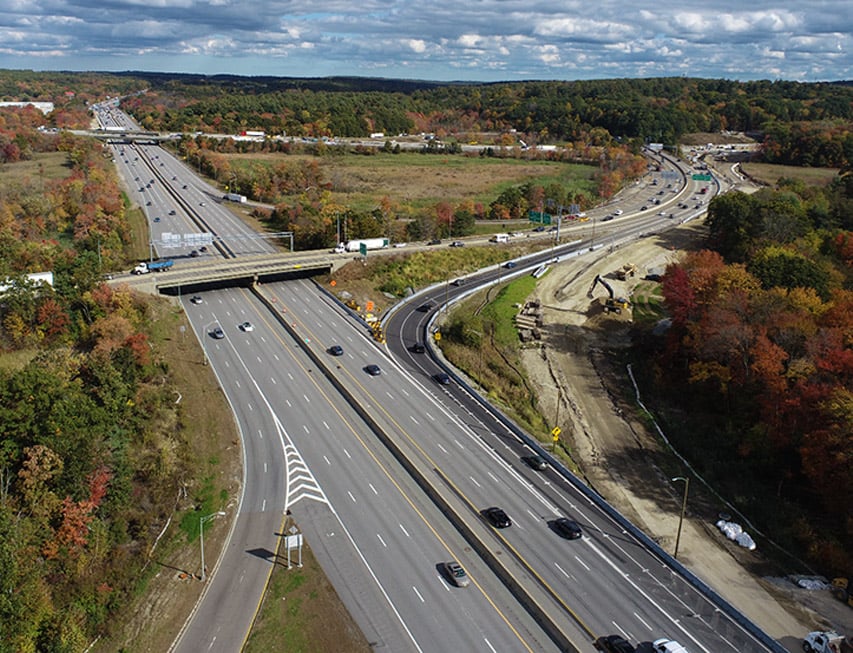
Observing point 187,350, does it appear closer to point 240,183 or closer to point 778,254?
point 778,254

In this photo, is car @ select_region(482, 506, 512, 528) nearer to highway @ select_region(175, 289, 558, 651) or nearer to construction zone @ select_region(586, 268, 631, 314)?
highway @ select_region(175, 289, 558, 651)

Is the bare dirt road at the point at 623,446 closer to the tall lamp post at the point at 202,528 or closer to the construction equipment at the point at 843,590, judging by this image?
the construction equipment at the point at 843,590

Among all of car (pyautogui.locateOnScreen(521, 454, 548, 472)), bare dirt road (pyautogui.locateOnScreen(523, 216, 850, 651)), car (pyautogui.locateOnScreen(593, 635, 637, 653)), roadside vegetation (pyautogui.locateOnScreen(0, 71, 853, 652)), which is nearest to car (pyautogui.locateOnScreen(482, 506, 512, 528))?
car (pyautogui.locateOnScreen(521, 454, 548, 472))

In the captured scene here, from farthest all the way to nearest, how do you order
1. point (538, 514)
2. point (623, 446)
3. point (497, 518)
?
1. point (623, 446)
2. point (538, 514)
3. point (497, 518)

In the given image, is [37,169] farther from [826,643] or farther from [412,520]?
[826,643]

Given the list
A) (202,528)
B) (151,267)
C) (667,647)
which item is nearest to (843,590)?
(667,647)

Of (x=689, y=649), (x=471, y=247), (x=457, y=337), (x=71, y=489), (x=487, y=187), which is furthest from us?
(x=487, y=187)

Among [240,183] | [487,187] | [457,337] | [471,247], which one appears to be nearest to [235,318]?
[457,337]
